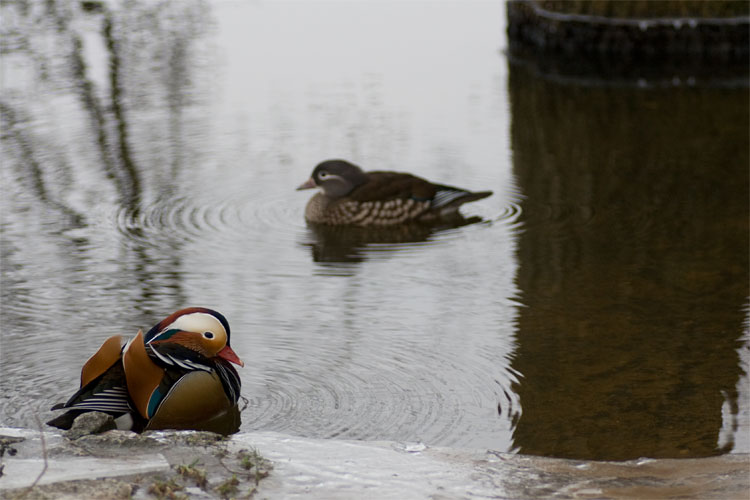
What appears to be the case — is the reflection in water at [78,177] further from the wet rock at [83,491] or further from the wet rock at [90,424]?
the wet rock at [83,491]

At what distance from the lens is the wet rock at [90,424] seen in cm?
457

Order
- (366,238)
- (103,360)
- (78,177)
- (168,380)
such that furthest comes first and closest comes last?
(78,177) < (366,238) < (168,380) < (103,360)

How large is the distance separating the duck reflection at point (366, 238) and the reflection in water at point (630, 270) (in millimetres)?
709

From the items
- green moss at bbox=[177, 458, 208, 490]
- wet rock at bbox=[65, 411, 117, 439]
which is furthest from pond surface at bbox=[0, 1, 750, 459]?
green moss at bbox=[177, 458, 208, 490]

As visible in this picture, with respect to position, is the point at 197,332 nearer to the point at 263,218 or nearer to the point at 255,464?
the point at 255,464

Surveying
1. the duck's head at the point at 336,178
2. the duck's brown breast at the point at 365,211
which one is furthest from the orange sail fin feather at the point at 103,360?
the duck's head at the point at 336,178

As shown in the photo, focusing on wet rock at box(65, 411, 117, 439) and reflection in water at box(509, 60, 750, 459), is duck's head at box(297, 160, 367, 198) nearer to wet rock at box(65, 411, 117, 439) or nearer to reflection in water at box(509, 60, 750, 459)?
reflection in water at box(509, 60, 750, 459)

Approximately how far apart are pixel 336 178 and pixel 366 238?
1.84ft

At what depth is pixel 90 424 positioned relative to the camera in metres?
4.62

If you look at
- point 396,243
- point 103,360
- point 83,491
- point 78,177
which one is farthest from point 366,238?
point 83,491

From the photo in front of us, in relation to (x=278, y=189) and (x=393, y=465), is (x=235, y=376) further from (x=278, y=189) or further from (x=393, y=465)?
(x=278, y=189)

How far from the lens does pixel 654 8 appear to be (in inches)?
552

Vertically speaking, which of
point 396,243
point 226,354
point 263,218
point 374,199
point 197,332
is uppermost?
Result: point 197,332

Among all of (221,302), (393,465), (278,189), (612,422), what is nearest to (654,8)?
(278,189)
